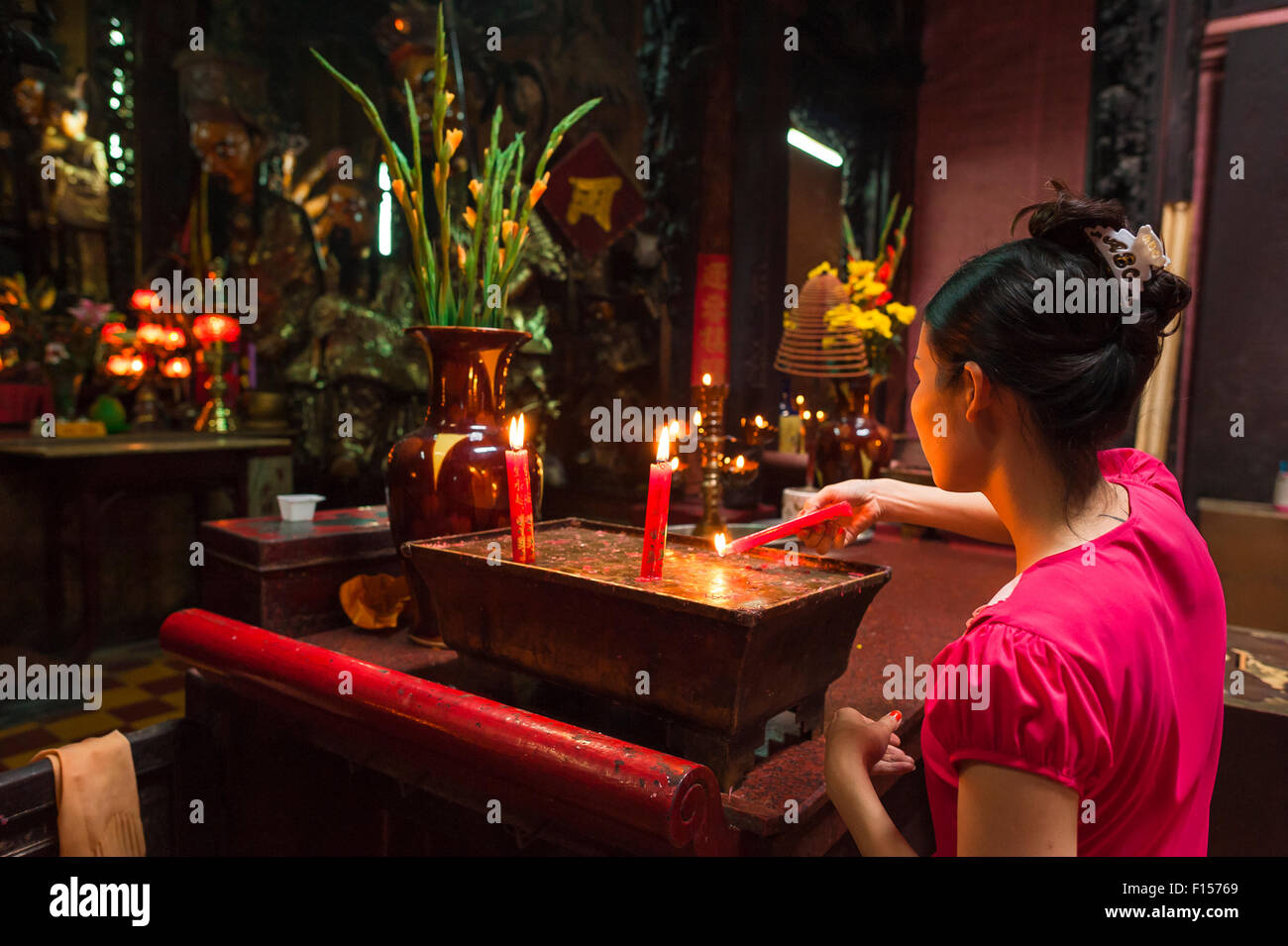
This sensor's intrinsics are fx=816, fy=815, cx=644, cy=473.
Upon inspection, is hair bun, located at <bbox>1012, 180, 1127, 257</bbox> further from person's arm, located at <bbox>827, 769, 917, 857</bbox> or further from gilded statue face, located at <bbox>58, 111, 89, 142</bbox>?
gilded statue face, located at <bbox>58, 111, 89, 142</bbox>

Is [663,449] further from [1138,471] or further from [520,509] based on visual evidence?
[1138,471]

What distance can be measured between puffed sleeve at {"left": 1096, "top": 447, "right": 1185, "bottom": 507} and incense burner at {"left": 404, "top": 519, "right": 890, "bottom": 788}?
0.42 metres

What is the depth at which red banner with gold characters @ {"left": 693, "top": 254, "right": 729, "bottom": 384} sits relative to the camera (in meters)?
4.75

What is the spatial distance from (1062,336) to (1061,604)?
31cm

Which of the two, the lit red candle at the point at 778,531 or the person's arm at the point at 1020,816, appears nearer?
the person's arm at the point at 1020,816

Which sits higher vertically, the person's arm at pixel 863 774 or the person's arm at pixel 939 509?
the person's arm at pixel 939 509

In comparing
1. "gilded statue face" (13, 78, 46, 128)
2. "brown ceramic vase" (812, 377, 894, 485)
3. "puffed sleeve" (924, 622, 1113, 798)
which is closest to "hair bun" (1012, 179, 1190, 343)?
"puffed sleeve" (924, 622, 1113, 798)

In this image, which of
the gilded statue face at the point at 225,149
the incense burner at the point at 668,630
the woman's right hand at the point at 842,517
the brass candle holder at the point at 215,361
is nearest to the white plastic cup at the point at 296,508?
the incense burner at the point at 668,630

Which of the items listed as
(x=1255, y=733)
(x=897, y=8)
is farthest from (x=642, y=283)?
(x=1255, y=733)

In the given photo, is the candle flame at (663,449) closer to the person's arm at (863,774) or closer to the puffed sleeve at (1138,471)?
the person's arm at (863,774)

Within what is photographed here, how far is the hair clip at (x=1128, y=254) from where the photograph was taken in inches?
37.6

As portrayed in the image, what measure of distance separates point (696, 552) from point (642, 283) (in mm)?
4211

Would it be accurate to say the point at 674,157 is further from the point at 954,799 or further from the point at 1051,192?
the point at 954,799

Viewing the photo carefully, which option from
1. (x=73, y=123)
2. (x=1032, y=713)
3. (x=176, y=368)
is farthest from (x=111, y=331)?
(x=1032, y=713)
